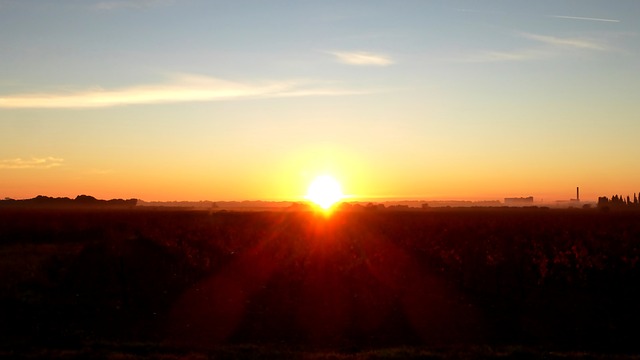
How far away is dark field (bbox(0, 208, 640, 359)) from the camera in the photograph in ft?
50.5

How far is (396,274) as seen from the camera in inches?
894

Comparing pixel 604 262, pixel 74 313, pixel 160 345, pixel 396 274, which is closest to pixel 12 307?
pixel 74 313

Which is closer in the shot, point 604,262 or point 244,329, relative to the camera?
point 244,329

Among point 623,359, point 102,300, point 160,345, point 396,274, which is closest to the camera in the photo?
point 623,359

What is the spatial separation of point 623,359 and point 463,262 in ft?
34.3

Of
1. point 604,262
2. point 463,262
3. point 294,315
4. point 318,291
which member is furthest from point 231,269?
point 604,262

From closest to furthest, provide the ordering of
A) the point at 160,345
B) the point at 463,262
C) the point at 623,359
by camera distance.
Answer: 1. the point at 623,359
2. the point at 160,345
3. the point at 463,262

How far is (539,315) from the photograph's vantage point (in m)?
18.3

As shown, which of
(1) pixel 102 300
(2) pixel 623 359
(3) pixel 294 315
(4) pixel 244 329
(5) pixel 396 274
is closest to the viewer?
(2) pixel 623 359

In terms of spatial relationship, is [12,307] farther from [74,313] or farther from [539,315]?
[539,315]

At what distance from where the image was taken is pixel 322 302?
1947cm

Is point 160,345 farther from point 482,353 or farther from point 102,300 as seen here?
point 482,353

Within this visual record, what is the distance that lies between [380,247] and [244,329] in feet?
48.5

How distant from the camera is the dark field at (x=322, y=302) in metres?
15.4
